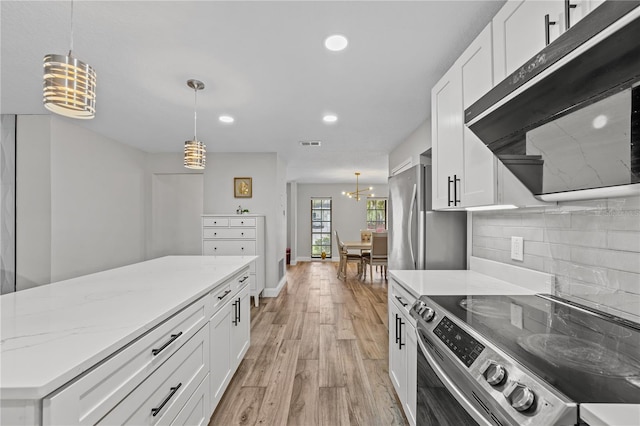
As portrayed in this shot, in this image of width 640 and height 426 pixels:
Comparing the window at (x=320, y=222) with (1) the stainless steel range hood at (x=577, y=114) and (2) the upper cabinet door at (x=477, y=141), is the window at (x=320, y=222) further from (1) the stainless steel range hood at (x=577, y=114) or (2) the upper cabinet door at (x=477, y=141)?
(1) the stainless steel range hood at (x=577, y=114)

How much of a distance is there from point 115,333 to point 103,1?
1.59m

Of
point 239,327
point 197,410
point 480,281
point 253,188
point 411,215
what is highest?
point 253,188

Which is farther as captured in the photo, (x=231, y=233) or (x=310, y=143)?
(x=231, y=233)

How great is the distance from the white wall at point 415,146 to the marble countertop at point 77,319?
Answer: 252cm

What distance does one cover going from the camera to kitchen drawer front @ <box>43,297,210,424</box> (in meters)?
0.76

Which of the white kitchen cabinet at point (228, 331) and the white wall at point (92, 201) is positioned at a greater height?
the white wall at point (92, 201)

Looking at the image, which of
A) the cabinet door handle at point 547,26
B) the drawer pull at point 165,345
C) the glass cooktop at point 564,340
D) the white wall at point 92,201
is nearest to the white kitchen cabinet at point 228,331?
the drawer pull at point 165,345

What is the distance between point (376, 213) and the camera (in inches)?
377

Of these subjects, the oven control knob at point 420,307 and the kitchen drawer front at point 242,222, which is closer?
the oven control knob at point 420,307

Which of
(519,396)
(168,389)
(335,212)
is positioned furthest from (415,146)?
(335,212)

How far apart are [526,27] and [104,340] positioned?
6.25 ft

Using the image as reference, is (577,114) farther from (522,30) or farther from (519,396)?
(519,396)

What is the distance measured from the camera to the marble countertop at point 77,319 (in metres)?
0.75

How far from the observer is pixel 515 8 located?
1290mm
